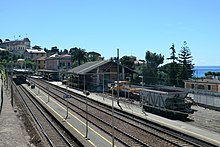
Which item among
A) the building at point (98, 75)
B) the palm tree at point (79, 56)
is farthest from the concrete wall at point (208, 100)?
the palm tree at point (79, 56)

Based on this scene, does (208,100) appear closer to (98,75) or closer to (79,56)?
(98,75)

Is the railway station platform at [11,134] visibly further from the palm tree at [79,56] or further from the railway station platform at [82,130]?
the palm tree at [79,56]

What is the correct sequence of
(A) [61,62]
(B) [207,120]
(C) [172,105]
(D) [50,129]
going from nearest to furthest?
(D) [50,129] → (B) [207,120] → (C) [172,105] → (A) [61,62]

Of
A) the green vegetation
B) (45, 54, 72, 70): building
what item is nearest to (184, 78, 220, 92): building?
the green vegetation

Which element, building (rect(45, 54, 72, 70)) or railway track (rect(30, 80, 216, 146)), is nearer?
railway track (rect(30, 80, 216, 146))

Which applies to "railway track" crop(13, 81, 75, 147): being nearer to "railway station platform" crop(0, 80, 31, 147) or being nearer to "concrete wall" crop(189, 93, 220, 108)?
"railway station platform" crop(0, 80, 31, 147)

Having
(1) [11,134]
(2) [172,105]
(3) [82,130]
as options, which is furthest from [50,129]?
(2) [172,105]

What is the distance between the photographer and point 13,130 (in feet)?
65.6

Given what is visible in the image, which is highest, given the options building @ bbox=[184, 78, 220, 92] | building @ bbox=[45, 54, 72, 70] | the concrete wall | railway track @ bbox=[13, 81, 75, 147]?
building @ bbox=[45, 54, 72, 70]

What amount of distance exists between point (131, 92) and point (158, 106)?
12024 millimetres

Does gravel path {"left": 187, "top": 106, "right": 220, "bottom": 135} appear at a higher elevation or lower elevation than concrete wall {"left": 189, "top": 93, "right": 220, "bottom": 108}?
lower

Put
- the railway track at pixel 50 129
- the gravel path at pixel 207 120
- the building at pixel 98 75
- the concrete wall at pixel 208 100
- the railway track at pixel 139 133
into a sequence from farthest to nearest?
the building at pixel 98 75, the concrete wall at pixel 208 100, the gravel path at pixel 207 120, the railway track at pixel 50 129, the railway track at pixel 139 133

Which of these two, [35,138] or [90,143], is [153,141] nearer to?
[90,143]

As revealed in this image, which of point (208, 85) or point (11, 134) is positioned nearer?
point (11, 134)
